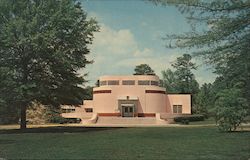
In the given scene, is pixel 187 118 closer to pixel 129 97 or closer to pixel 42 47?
pixel 129 97

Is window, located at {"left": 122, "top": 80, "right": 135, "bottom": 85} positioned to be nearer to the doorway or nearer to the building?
the building

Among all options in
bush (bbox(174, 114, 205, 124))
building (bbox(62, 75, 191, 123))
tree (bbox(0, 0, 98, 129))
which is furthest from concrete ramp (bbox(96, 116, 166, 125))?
tree (bbox(0, 0, 98, 129))

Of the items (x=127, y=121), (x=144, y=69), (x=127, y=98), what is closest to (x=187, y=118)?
(x=127, y=121)

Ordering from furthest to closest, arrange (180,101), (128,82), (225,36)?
(180,101)
(128,82)
(225,36)

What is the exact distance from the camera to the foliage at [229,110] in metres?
29.8

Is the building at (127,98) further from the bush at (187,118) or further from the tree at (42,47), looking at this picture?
the tree at (42,47)

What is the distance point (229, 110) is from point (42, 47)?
13.6 m

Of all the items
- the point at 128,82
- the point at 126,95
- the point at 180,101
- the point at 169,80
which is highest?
the point at 169,80

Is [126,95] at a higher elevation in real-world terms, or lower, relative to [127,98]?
higher

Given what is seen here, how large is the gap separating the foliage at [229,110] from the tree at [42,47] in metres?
10.9

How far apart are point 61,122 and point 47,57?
32597 millimetres

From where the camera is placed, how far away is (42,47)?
3039 centimetres

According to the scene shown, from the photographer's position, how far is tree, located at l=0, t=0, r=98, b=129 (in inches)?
1209

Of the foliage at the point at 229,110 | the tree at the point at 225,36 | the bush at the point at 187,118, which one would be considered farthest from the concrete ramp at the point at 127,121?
the tree at the point at 225,36
